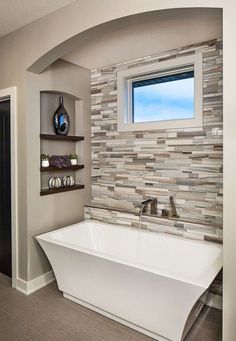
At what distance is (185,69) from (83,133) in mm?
1472

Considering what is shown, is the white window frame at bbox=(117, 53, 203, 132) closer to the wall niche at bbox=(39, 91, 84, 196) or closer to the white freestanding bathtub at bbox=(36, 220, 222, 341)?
the wall niche at bbox=(39, 91, 84, 196)

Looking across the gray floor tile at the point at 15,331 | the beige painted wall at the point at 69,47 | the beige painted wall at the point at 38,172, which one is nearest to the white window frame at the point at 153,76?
the beige painted wall at the point at 38,172

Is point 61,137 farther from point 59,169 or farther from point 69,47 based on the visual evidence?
point 69,47

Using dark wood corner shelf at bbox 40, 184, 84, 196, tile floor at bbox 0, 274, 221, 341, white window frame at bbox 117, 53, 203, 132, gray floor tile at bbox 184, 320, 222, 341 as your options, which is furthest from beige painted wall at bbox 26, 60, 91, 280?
gray floor tile at bbox 184, 320, 222, 341

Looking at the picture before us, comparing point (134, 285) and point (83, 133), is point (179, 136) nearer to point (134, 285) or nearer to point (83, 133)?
point (83, 133)

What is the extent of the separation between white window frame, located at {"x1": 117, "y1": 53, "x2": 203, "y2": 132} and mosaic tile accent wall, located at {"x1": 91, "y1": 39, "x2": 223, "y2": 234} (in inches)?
2.1

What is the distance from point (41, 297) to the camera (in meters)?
2.73

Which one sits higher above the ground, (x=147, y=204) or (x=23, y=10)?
(x=23, y=10)

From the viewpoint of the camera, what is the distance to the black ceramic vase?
3.13 meters

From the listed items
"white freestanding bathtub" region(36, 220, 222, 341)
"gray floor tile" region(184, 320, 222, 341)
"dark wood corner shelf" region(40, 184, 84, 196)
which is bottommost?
"gray floor tile" region(184, 320, 222, 341)

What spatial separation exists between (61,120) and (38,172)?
0.72 m

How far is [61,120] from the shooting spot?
3.16 m

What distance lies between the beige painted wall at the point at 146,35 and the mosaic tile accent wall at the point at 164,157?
0.40ft

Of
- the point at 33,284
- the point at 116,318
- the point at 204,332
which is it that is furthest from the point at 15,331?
the point at 204,332
